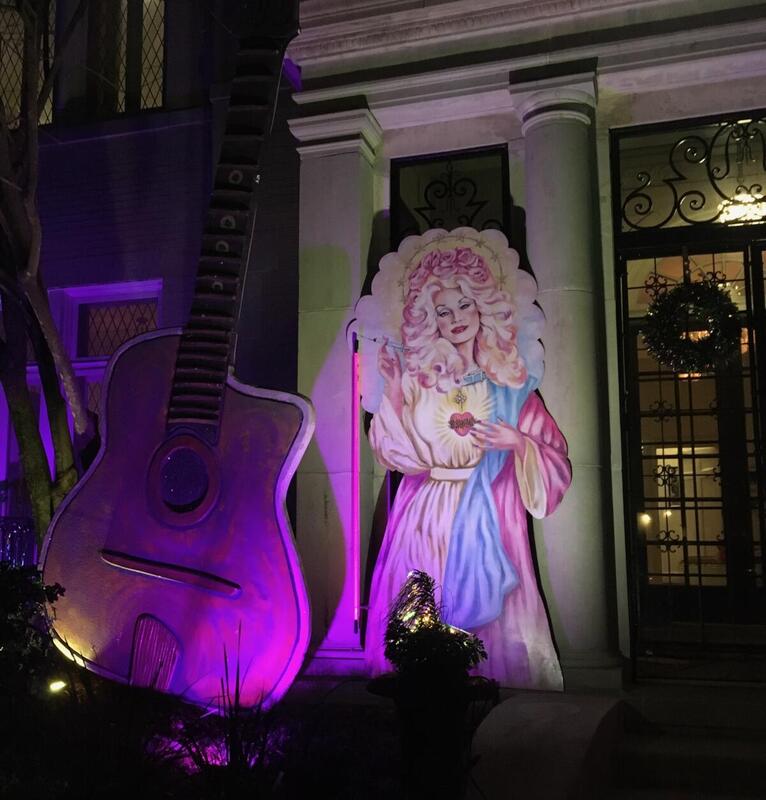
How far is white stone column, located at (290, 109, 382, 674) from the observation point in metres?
7.40

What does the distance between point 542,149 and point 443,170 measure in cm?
136

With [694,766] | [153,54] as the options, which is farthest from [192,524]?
[153,54]

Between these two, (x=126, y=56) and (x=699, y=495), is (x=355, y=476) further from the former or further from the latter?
(x=126, y=56)

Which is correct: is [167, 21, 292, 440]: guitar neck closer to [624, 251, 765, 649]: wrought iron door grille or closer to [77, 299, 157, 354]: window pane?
[77, 299, 157, 354]: window pane

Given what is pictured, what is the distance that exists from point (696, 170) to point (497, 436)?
15.1 ft

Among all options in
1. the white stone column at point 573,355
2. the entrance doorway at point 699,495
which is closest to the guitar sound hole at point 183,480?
the white stone column at point 573,355

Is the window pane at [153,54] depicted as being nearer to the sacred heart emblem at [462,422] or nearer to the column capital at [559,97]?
the column capital at [559,97]

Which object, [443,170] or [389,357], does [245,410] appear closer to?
[389,357]

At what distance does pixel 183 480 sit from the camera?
20.2ft

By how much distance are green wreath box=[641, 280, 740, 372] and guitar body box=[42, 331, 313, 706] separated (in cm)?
334

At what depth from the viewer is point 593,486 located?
6.96m

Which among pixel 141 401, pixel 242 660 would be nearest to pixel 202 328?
pixel 141 401

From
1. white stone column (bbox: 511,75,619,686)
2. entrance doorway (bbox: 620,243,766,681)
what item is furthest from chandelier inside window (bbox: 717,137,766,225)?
white stone column (bbox: 511,75,619,686)

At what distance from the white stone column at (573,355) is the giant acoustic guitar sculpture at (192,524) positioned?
2.23 m
